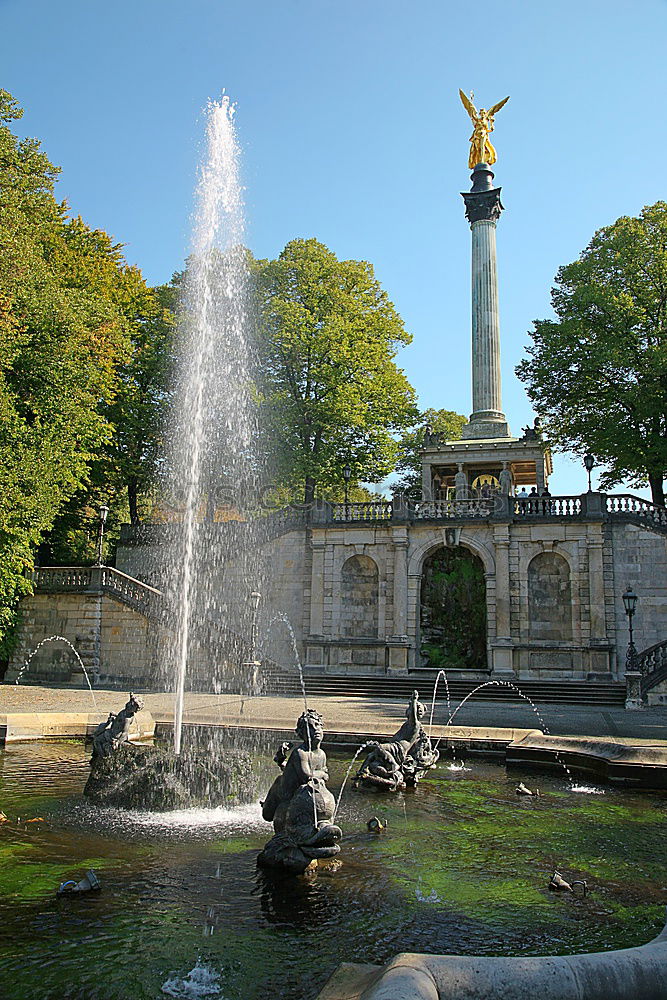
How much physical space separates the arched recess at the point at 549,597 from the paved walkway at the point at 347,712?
7.11 m

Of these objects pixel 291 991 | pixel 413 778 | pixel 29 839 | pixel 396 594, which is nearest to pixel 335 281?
pixel 396 594

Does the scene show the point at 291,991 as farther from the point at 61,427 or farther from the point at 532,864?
the point at 61,427

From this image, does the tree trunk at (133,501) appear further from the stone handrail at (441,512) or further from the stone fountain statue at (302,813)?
the stone fountain statue at (302,813)

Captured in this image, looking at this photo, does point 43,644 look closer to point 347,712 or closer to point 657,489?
point 347,712

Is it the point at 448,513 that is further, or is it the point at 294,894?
the point at 448,513

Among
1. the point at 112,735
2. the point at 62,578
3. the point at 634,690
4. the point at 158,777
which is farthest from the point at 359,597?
the point at 158,777

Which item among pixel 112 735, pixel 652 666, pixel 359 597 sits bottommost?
pixel 112 735

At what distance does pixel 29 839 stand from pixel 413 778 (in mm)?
4891

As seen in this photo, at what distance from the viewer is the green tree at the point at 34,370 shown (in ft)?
68.0

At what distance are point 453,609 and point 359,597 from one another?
3917 millimetres

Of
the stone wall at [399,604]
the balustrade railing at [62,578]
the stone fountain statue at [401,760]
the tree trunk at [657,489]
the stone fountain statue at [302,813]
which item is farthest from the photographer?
the tree trunk at [657,489]

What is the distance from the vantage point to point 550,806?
892cm

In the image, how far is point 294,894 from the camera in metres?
5.83

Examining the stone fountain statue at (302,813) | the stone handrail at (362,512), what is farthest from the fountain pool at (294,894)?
the stone handrail at (362,512)
